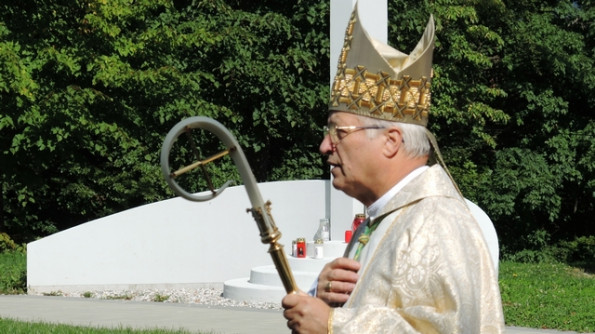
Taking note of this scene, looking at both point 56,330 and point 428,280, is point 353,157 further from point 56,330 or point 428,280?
point 56,330

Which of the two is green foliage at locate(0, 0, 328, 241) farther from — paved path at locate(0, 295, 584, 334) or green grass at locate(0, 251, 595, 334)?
paved path at locate(0, 295, 584, 334)

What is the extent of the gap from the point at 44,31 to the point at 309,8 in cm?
547

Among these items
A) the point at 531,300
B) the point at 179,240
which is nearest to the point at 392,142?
the point at 531,300

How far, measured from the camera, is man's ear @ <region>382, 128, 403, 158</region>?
313 centimetres

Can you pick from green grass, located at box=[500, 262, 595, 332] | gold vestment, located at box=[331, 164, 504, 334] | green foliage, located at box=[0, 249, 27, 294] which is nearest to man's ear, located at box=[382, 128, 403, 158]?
gold vestment, located at box=[331, 164, 504, 334]

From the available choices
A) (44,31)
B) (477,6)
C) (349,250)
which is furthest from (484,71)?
(349,250)

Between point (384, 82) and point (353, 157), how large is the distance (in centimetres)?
26

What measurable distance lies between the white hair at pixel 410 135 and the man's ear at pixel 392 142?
0.5 inches

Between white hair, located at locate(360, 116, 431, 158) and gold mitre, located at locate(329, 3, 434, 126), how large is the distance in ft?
0.05

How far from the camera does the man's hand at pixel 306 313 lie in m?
2.96

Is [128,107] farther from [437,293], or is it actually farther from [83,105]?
[437,293]

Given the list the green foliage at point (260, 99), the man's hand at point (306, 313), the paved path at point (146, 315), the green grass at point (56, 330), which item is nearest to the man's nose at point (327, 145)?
the man's hand at point (306, 313)

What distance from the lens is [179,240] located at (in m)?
16.7

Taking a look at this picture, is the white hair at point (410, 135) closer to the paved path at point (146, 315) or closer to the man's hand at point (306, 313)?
the man's hand at point (306, 313)
